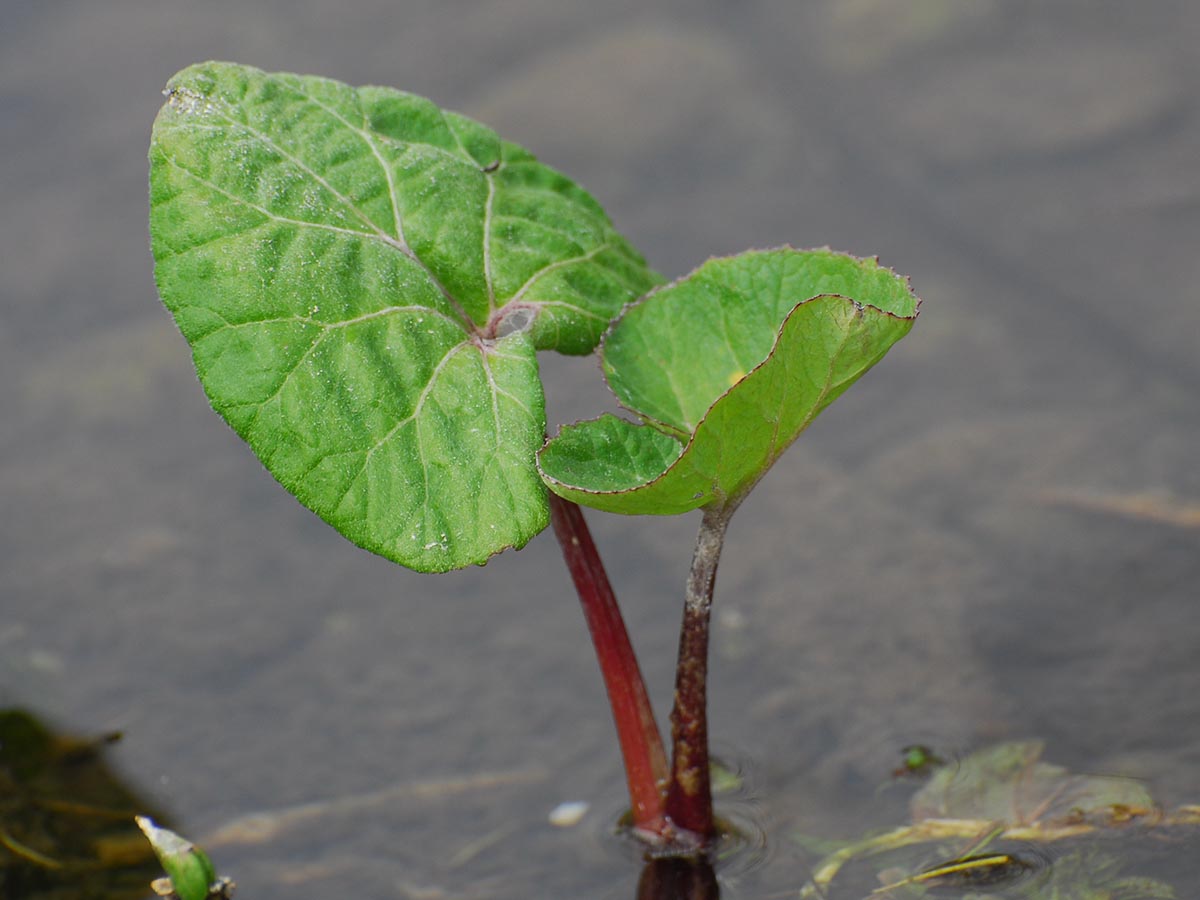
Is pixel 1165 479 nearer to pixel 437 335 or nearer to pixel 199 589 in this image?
pixel 437 335

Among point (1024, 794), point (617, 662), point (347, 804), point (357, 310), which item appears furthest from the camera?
point (347, 804)

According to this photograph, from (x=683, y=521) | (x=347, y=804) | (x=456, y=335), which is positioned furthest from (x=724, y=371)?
(x=683, y=521)

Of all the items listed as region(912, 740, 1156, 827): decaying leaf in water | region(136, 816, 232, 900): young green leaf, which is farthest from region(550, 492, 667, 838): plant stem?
region(136, 816, 232, 900): young green leaf

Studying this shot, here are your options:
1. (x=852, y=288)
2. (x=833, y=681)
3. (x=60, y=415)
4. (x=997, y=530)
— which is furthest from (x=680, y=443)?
(x=60, y=415)

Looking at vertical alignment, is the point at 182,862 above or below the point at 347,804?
below

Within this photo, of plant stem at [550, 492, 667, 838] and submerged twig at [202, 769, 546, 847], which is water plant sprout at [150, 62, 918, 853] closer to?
plant stem at [550, 492, 667, 838]

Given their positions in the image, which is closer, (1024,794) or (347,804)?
(1024,794)

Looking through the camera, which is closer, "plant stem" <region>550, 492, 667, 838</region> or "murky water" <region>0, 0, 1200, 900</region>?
"plant stem" <region>550, 492, 667, 838</region>

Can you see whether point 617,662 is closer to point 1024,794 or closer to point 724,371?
point 724,371
